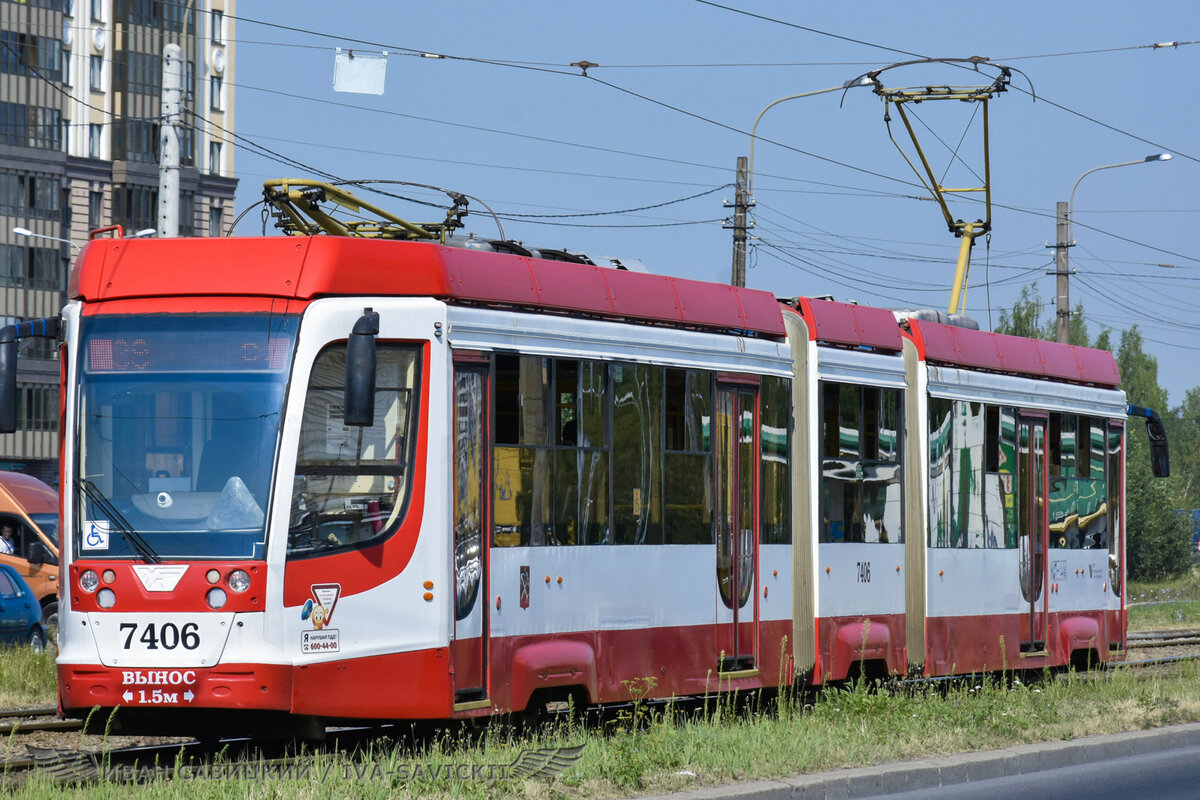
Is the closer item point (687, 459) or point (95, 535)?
point (95, 535)

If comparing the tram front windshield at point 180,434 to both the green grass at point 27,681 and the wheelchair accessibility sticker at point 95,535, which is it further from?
the green grass at point 27,681

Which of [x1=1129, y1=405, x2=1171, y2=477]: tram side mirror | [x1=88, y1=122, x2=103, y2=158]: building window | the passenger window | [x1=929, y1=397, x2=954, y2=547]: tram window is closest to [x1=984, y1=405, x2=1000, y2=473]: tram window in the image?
[x1=929, y1=397, x2=954, y2=547]: tram window

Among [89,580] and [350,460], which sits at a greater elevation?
[350,460]

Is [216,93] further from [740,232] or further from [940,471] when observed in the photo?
[940,471]

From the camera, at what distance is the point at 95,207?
235 ft

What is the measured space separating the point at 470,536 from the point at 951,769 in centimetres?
326

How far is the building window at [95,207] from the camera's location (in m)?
71.4

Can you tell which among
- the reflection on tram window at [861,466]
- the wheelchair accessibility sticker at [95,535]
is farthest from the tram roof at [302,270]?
the reflection on tram window at [861,466]

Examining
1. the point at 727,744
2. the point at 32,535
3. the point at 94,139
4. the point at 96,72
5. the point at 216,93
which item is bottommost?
the point at 727,744

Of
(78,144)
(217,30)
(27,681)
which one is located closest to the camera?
(27,681)

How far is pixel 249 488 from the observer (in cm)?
1062

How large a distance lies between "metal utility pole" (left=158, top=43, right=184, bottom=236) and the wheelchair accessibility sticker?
9010 mm

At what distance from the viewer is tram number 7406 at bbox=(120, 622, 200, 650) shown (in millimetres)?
10531

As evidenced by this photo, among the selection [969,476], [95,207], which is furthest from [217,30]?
[969,476]
